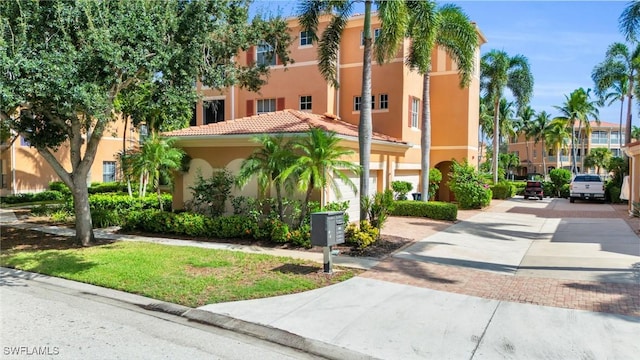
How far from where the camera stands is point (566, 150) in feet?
220

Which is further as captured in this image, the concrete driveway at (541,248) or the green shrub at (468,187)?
the green shrub at (468,187)

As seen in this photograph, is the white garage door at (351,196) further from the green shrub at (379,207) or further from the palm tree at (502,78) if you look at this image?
the palm tree at (502,78)

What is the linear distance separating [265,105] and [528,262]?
1838cm

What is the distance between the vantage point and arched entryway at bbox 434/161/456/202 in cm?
2692

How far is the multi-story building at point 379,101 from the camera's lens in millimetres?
22141

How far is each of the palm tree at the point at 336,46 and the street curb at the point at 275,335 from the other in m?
6.82

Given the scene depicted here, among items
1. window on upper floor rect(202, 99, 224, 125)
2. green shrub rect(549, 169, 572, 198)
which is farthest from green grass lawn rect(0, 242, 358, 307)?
green shrub rect(549, 169, 572, 198)

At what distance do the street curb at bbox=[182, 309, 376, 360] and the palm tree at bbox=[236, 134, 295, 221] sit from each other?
5.73m

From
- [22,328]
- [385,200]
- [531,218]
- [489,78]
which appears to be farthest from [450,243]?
[489,78]

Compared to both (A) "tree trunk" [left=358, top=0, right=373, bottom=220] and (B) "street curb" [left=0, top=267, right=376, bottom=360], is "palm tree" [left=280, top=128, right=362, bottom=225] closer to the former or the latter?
(A) "tree trunk" [left=358, top=0, right=373, bottom=220]

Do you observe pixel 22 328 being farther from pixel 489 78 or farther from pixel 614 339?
pixel 489 78

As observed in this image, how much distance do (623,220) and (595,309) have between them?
44.0 feet

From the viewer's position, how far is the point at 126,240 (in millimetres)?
13289

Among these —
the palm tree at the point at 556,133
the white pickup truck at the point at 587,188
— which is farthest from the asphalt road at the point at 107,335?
the palm tree at the point at 556,133
